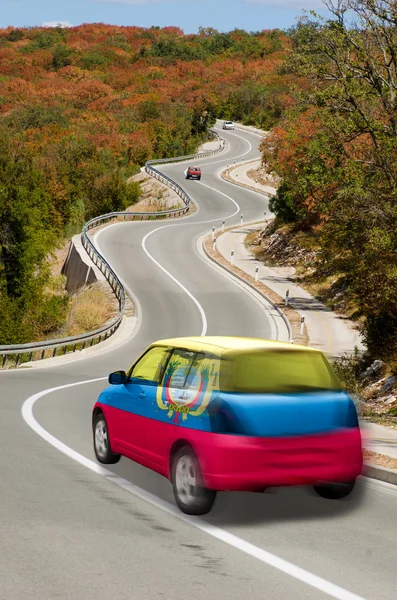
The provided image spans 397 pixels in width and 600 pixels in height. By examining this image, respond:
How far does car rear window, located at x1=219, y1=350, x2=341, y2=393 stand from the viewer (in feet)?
25.8

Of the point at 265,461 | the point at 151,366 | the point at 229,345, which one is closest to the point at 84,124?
the point at 151,366

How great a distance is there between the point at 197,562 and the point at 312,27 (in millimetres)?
20078

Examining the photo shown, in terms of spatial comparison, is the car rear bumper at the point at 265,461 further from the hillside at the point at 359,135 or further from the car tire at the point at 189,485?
the hillside at the point at 359,135

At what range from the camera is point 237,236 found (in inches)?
2490

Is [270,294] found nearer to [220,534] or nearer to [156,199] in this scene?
[220,534]

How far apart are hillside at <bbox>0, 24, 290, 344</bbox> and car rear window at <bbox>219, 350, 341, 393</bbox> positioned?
29.3m

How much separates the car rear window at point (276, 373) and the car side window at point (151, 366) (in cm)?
117

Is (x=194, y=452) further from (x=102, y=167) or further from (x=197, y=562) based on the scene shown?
(x=102, y=167)

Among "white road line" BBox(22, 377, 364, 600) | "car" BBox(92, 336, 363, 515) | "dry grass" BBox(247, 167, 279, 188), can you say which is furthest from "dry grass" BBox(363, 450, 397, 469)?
"dry grass" BBox(247, 167, 279, 188)

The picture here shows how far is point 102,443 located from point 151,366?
134 centimetres

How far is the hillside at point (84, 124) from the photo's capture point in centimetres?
5325

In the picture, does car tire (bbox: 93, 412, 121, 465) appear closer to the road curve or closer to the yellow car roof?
the road curve

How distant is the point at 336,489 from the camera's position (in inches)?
332

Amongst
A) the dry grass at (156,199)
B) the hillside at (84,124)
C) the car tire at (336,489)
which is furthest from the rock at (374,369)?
the dry grass at (156,199)
